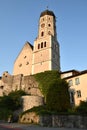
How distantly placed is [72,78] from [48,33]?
95.7 ft

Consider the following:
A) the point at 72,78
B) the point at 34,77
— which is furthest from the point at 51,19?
the point at 72,78

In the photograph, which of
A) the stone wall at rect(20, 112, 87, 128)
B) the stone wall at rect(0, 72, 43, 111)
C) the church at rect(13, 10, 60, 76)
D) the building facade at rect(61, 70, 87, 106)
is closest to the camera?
the stone wall at rect(20, 112, 87, 128)

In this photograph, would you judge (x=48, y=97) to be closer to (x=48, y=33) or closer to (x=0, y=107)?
(x=0, y=107)

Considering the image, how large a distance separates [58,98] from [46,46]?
118 ft

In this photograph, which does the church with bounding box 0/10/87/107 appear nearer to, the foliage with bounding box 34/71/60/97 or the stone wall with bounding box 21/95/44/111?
the stone wall with bounding box 21/95/44/111

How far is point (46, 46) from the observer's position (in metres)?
63.1

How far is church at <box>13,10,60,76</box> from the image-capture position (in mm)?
60156

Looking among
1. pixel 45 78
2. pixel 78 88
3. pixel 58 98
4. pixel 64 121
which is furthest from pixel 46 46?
pixel 64 121

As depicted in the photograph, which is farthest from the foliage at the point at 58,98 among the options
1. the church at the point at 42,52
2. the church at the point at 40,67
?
the church at the point at 42,52

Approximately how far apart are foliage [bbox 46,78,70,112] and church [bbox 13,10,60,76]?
27.4m

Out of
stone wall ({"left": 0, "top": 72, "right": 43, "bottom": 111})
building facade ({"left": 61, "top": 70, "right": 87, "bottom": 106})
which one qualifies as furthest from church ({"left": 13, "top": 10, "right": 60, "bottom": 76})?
building facade ({"left": 61, "top": 70, "right": 87, "bottom": 106})

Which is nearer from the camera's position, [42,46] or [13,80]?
[13,80]

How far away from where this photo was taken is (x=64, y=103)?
28.5 metres

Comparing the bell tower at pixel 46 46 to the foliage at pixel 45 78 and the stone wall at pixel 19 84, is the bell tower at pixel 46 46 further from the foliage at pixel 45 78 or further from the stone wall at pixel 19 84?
the stone wall at pixel 19 84
